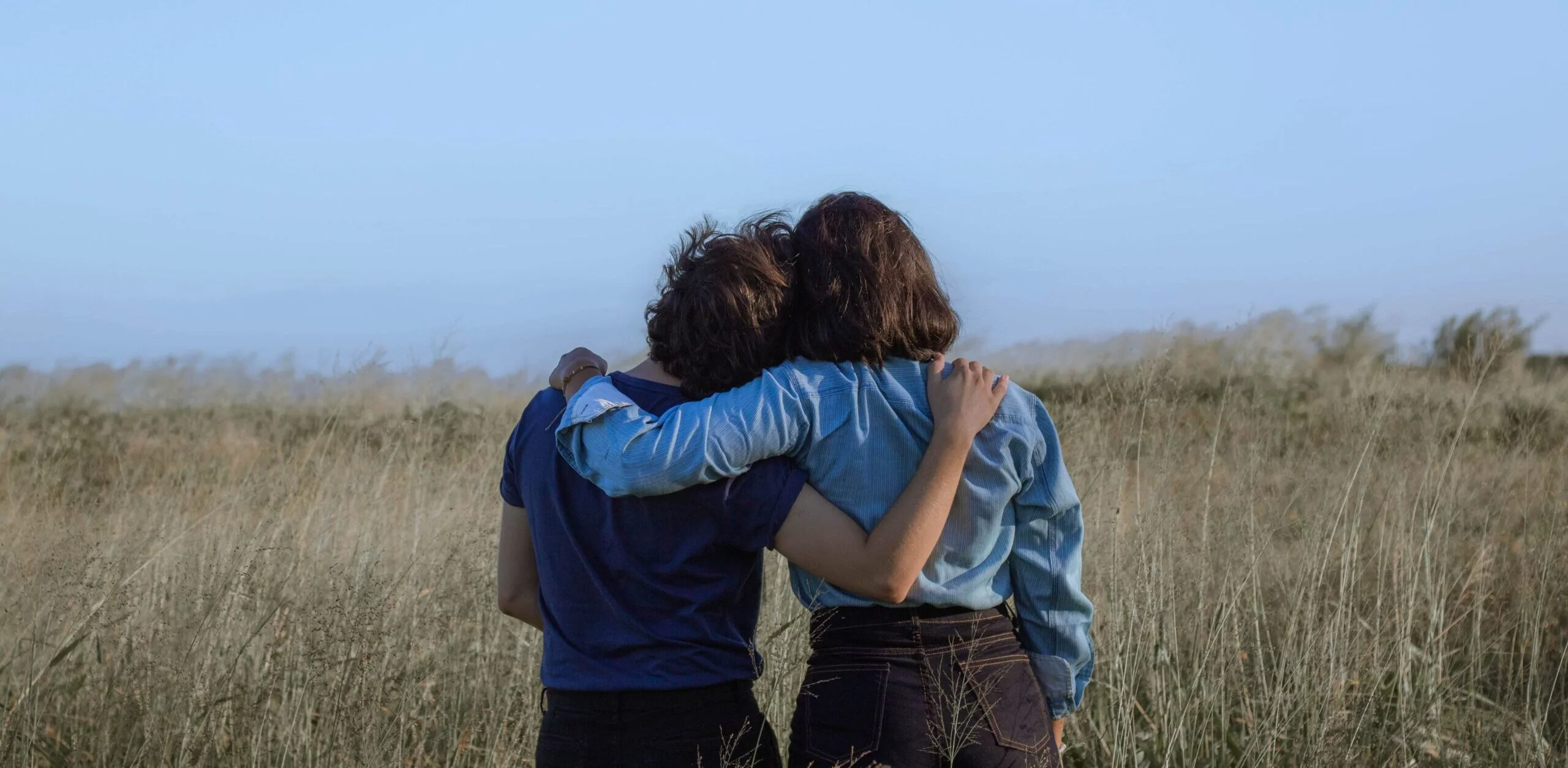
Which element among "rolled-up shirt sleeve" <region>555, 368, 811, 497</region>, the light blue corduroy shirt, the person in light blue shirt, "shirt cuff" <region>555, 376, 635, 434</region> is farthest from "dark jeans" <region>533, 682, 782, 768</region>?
"shirt cuff" <region>555, 376, 635, 434</region>

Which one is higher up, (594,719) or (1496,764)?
(594,719)

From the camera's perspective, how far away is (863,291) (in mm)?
1872

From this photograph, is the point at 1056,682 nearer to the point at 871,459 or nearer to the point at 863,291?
the point at 871,459

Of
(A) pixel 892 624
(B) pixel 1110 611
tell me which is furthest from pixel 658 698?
(B) pixel 1110 611

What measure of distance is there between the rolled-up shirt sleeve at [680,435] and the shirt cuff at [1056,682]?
646mm

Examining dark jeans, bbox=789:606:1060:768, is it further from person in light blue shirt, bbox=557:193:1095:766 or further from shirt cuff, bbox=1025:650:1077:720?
shirt cuff, bbox=1025:650:1077:720

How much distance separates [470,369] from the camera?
9.48 m

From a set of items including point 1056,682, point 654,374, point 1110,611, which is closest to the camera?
point 654,374

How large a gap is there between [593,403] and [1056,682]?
0.98m

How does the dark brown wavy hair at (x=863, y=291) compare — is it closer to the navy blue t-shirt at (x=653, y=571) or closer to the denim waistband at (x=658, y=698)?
the navy blue t-shirt at (x=653, y=571)

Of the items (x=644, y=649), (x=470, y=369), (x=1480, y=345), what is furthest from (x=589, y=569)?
(x=470, y=369)

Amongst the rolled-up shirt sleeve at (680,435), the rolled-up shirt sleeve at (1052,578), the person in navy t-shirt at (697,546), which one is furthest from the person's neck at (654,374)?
the rolled-up shirt sleeve at (1052,578)

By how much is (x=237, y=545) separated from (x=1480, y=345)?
4.18 meters

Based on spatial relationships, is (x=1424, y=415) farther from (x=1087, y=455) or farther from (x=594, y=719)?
(x=594, y=719)
